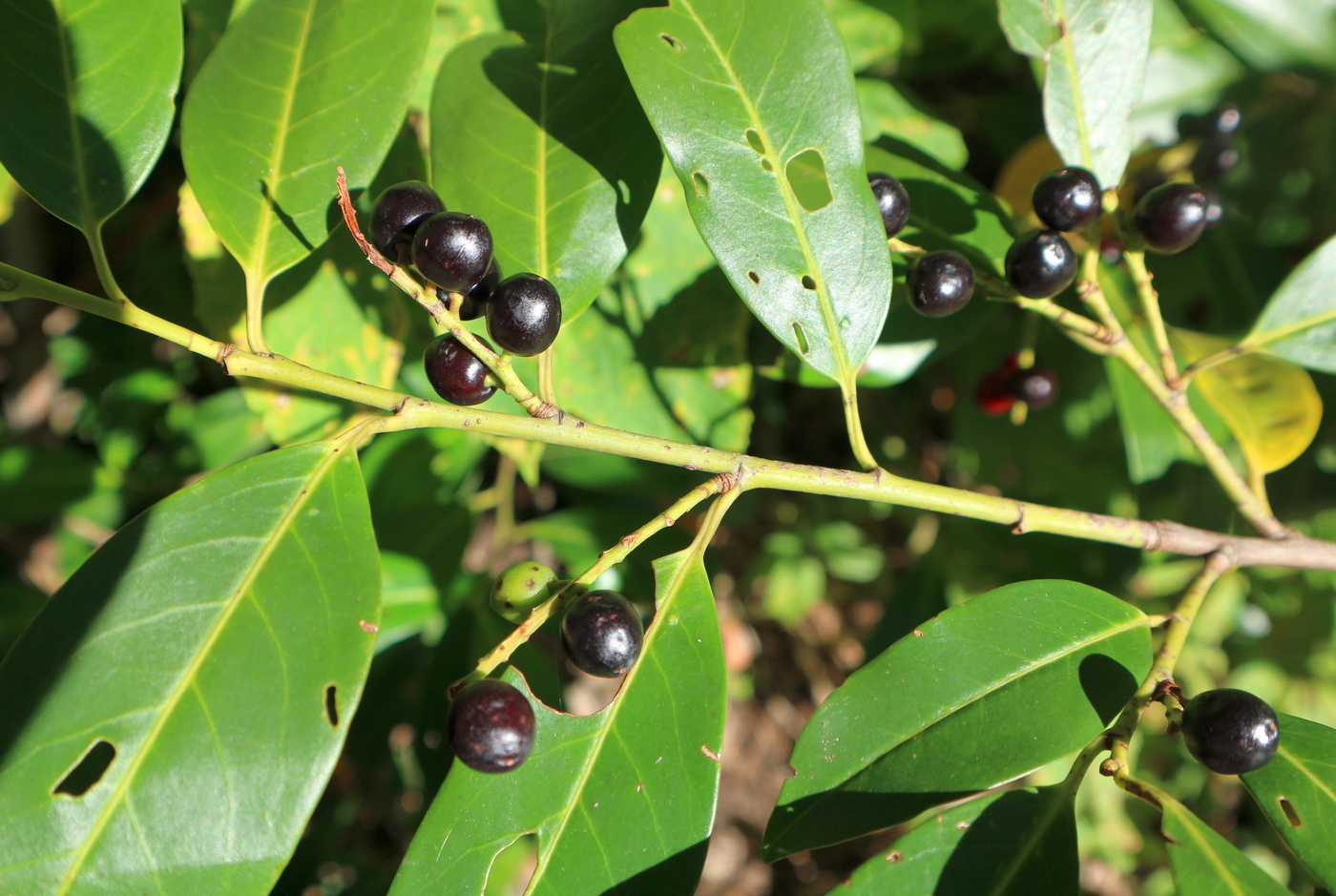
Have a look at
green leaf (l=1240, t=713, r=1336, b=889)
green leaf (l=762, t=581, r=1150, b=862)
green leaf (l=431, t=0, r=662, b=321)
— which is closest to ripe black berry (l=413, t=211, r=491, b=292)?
green leaf (l=431, t=0, r=662, b=321)

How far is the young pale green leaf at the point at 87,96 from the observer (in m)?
1.22

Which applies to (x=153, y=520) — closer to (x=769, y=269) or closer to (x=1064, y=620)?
(x=769, y=269)

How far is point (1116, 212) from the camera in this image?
1459 mm

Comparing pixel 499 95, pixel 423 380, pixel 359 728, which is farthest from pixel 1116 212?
pixel 359 728

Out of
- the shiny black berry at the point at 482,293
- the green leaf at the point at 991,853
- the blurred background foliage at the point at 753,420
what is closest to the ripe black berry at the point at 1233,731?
the green leaf at the point at 991,853

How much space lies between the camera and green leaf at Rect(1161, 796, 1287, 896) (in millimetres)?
1149

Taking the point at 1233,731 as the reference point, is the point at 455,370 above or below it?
above

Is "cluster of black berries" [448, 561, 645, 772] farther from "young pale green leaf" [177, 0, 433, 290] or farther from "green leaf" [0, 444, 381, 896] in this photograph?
"young pale green leaf" [177, 0, 433, 290]

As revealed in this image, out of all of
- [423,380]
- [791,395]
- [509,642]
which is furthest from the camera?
[791,395]

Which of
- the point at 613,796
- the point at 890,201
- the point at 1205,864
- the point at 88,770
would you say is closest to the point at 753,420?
the point at 890,201

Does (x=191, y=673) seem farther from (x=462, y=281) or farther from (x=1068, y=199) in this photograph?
(x=1068, y=199)

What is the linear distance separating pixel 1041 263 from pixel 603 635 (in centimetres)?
90

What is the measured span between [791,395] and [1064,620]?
6.42ft

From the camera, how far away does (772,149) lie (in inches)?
52.0
